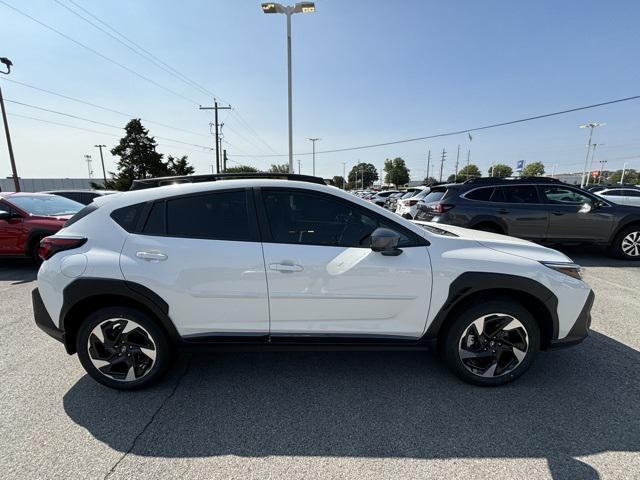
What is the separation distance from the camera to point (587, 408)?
238 cm

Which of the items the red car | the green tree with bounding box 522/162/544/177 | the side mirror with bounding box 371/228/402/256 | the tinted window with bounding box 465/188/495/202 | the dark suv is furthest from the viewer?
the green tree with bounding box 522/162/544/177

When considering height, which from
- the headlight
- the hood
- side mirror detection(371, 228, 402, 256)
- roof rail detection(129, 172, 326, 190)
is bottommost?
the headlight

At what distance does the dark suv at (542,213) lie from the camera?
258 inches

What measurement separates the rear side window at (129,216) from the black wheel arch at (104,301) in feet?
1.39

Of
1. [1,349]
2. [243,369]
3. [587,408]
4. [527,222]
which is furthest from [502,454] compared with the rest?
[527,222]

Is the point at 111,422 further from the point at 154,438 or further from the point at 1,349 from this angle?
the point at 1,349

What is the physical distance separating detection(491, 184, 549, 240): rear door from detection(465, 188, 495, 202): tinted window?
9 centimetres

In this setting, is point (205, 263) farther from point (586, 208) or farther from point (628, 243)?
point (628, 243)

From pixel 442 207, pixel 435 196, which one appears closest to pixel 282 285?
pixel 442 207

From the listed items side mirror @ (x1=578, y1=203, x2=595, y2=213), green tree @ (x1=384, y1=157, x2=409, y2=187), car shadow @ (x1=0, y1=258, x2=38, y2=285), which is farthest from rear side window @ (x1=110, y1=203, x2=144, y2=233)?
green tree @ (x1=384, y1=157, x2=409, y2=187)

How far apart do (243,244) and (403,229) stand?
1.25 metres

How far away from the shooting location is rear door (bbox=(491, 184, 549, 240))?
6590 millimetres

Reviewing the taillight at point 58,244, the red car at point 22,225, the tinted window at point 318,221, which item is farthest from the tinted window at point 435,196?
the red car at point 22,225

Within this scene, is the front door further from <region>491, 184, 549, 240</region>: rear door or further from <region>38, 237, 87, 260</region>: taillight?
<region>491, 184, 549, 240</region>: rear door
